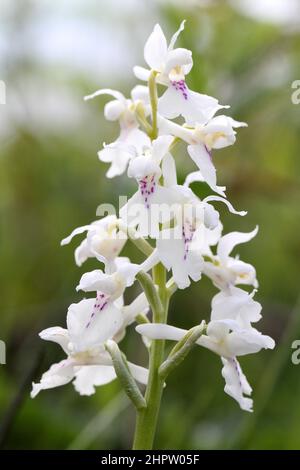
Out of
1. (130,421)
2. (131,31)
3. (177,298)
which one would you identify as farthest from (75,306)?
(131,31)

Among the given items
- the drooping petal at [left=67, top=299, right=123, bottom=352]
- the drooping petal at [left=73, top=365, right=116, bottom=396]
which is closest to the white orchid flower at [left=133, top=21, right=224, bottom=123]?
the drooping petal at [left=67, top=299, right=123, bottom=352]

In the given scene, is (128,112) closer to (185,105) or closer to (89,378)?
(185,105)

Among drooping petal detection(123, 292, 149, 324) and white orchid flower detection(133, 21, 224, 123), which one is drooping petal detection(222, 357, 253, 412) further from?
white orchid flower detection(133, 21, 224, 123)

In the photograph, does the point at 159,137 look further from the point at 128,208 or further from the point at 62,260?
the point at 62,260

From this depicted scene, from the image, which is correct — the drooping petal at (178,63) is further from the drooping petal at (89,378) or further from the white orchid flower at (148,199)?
the drooping petal at (89,378)

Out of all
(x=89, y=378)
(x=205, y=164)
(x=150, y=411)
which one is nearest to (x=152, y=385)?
(x=150, y=411)

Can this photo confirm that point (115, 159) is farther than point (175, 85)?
Yes
